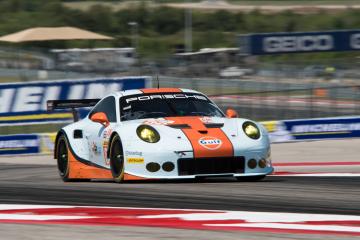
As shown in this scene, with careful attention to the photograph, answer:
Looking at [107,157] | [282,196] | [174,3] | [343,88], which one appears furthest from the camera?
[174,3]

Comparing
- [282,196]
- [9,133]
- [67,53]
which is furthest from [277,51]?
[282,196]

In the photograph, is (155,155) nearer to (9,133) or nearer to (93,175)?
(93,175)

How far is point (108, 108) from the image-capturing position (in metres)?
11.4

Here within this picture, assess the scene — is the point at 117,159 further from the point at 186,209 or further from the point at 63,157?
the point at 186,209

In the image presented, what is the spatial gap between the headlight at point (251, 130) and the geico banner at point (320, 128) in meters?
12.7

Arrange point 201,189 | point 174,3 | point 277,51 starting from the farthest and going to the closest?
point 174,3
point 277,51
point 201,189

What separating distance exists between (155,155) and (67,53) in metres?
31.3

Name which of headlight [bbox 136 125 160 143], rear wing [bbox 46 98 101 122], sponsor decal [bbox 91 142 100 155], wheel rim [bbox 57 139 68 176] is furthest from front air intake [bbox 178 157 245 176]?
rear wing [bbox 46 98 101 122]

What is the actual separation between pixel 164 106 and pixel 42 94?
1181cm

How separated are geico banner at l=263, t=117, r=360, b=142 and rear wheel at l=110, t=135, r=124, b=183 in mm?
12920

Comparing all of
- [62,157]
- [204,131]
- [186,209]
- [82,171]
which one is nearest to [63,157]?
[62,157]

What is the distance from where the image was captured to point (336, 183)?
33.0 feet

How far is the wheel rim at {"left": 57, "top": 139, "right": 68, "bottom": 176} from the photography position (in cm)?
1208

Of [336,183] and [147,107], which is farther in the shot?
[147,107]
